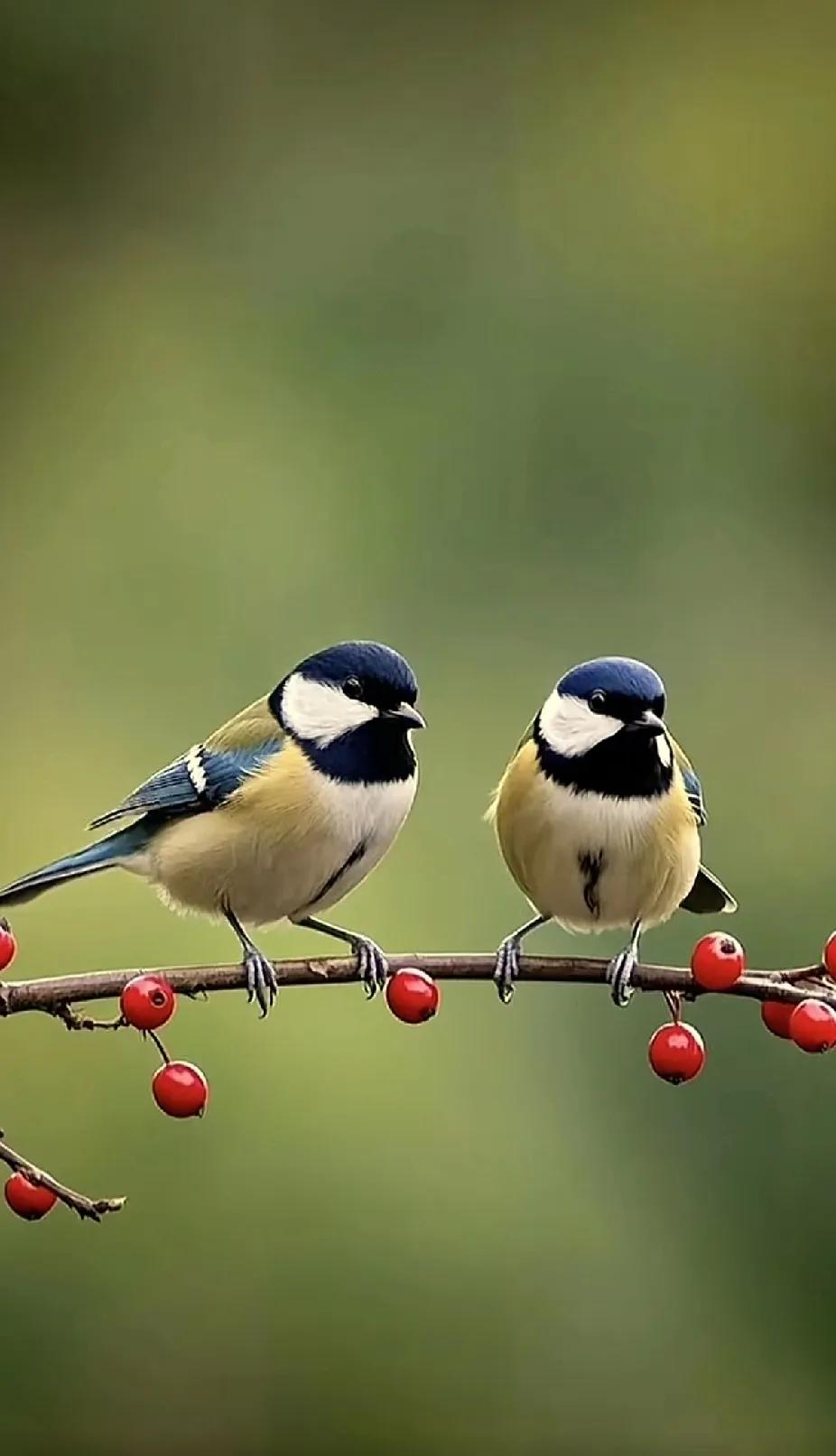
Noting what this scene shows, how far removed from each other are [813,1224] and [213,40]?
2603 mm

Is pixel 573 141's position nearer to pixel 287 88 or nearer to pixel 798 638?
pixel 287 88

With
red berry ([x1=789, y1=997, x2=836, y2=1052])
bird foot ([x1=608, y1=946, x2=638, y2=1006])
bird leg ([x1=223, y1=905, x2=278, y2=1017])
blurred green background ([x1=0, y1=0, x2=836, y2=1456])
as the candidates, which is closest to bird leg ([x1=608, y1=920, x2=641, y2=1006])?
bird foot ([x1=608, y1=946, x2=638, y2=1006])

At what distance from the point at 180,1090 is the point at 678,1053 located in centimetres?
35

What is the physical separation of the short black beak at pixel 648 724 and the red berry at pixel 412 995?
272mm

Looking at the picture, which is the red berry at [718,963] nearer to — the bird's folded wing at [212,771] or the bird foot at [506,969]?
the bird foot at [506,969]

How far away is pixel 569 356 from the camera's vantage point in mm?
3439

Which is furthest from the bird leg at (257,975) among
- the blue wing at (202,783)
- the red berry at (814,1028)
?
the red berry at (814,1028)

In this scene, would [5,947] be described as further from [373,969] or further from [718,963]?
[718,963]

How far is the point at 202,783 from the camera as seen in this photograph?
1493 mm

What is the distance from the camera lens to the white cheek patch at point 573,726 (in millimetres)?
1381

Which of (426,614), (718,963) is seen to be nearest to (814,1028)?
(718,963)

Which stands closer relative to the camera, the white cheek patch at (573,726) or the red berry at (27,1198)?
A: the red berry at (27,1198)

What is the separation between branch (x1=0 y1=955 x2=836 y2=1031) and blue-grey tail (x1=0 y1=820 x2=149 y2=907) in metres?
0.08

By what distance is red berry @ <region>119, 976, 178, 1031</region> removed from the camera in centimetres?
115
